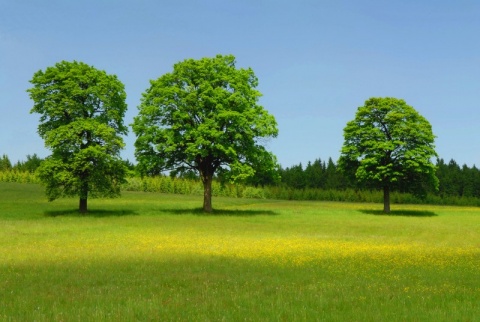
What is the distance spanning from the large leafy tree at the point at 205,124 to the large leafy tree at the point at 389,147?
752 inches

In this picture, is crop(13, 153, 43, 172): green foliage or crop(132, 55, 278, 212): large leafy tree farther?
crop(13, 153, 43, 172): green foliage

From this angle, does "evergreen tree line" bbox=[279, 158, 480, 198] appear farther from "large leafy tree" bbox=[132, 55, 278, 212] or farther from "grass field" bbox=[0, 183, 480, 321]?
"grass field" bbox=[0, 183, 480, 321]

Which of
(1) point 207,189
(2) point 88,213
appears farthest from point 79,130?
(1) point 207,189

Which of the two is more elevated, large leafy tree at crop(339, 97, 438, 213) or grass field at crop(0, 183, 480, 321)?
large leafy tree at crop(339, 97, 438, 213)

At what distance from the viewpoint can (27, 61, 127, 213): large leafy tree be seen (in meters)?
47.4

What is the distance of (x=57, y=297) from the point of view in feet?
43.1

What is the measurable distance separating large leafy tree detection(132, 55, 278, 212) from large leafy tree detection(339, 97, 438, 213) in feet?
62.7

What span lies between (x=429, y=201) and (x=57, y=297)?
145 m

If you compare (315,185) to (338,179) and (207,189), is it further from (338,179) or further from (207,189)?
(207,189)

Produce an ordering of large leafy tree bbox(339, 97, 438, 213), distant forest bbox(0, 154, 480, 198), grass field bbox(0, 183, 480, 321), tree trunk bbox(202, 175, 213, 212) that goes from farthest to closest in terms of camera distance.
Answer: distant forest bbox(0, 154, 480, 198) < large leafy tree bbox(339, 97, 438, 213) < tree trunk bbox(202, 175, 213, 212) < grass field bbox(0, 183, 480, 321)

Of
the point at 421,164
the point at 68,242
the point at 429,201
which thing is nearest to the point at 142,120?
the point at 68,242

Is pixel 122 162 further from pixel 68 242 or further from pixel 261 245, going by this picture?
pixel 261 245

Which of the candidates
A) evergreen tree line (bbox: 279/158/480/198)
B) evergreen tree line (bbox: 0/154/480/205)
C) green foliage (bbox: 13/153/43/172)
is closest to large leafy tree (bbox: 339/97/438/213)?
evergreen tree line (bbox: 0/154/480/205)

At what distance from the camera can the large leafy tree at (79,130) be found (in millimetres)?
47375
